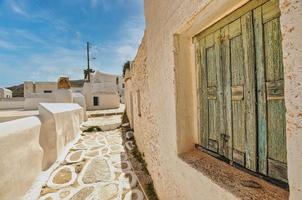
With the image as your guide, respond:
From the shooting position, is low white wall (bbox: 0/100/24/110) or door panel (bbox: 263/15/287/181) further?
low white wall (bbox: 0/100/24/110)

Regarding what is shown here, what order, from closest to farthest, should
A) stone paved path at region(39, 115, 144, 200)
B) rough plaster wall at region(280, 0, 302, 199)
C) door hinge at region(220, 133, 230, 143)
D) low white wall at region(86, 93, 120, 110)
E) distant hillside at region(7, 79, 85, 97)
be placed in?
1. rough plaster wall at region(280, 0, 302, 199)
2. door hinge at region(220, 133, 230, 143)
3. stone paved path at region(39, 115, 144, 200)
4. low white wall at region(86, 93, 120, 110)
5. distant hillside at region(7, 79, 85, 97)

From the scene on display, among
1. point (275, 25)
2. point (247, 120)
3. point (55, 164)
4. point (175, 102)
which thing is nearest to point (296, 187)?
point (247, 120)

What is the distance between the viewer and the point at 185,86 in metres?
2.43

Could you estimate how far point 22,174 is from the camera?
362 centimetres

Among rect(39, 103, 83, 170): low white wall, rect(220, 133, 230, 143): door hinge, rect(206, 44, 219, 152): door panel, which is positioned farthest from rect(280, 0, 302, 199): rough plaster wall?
rect(39, 103, 83, 170): low white wall

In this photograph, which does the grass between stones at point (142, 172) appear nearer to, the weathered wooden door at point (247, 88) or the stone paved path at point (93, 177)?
the stone paved path at point (93, 177)

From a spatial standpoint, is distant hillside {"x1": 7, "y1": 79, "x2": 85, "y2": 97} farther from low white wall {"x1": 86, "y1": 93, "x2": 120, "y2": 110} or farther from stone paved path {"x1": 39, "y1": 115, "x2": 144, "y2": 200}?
stone paved path {"x1": 39, "y1": 115, "x2": 144, "y2": 200}

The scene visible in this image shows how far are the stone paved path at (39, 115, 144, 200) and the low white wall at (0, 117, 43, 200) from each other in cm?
56

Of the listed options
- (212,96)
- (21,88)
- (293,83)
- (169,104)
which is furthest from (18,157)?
(21,88)

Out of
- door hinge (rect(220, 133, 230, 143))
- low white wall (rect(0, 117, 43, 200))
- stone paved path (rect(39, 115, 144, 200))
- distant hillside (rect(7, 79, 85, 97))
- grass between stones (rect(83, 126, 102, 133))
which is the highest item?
distant hillside (rect(7, 79, 85, 97))

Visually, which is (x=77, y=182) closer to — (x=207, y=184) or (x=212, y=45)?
(x=207, y=184)

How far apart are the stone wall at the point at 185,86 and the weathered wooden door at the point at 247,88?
22 cm

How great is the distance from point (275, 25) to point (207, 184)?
1.41m

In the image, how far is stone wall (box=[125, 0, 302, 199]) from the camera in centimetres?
96
